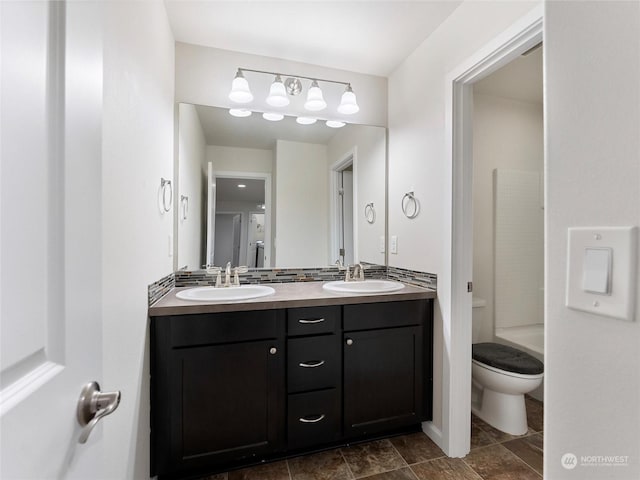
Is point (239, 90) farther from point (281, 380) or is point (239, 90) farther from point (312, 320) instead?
point (281, 380)

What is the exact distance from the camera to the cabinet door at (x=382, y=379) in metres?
1.70

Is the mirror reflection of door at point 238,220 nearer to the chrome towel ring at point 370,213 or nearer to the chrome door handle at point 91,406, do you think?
the chrome towel ring at point 370,213

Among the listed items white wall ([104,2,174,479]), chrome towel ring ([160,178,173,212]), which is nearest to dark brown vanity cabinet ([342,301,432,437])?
white wall ([104,2,174,479])

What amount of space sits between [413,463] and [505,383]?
75 centimetres

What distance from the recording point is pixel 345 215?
2.44 meters

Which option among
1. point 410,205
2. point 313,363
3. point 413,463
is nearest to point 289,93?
point 410,205

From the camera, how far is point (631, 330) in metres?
0.34

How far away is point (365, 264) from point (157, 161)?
1567 mm

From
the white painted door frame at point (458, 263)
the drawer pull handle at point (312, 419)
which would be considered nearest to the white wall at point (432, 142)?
the white painted door frame at point (458, 263)

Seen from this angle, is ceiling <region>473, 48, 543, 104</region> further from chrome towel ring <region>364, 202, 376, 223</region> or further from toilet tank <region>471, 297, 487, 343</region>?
toilet tank <region>471, 297, 487, 343</region>

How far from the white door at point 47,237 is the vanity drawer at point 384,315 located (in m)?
1.30

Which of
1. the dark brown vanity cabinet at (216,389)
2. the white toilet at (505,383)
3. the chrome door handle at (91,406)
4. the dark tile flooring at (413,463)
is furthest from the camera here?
the white toilet at (505,383)

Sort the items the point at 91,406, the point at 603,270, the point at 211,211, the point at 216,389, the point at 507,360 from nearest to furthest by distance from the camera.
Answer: the point at 603,270
the point at 91,406
the point at 216,389
the point at 507,360
the point at 211,211

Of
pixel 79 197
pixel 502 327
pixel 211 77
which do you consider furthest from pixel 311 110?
pixel 502 327
